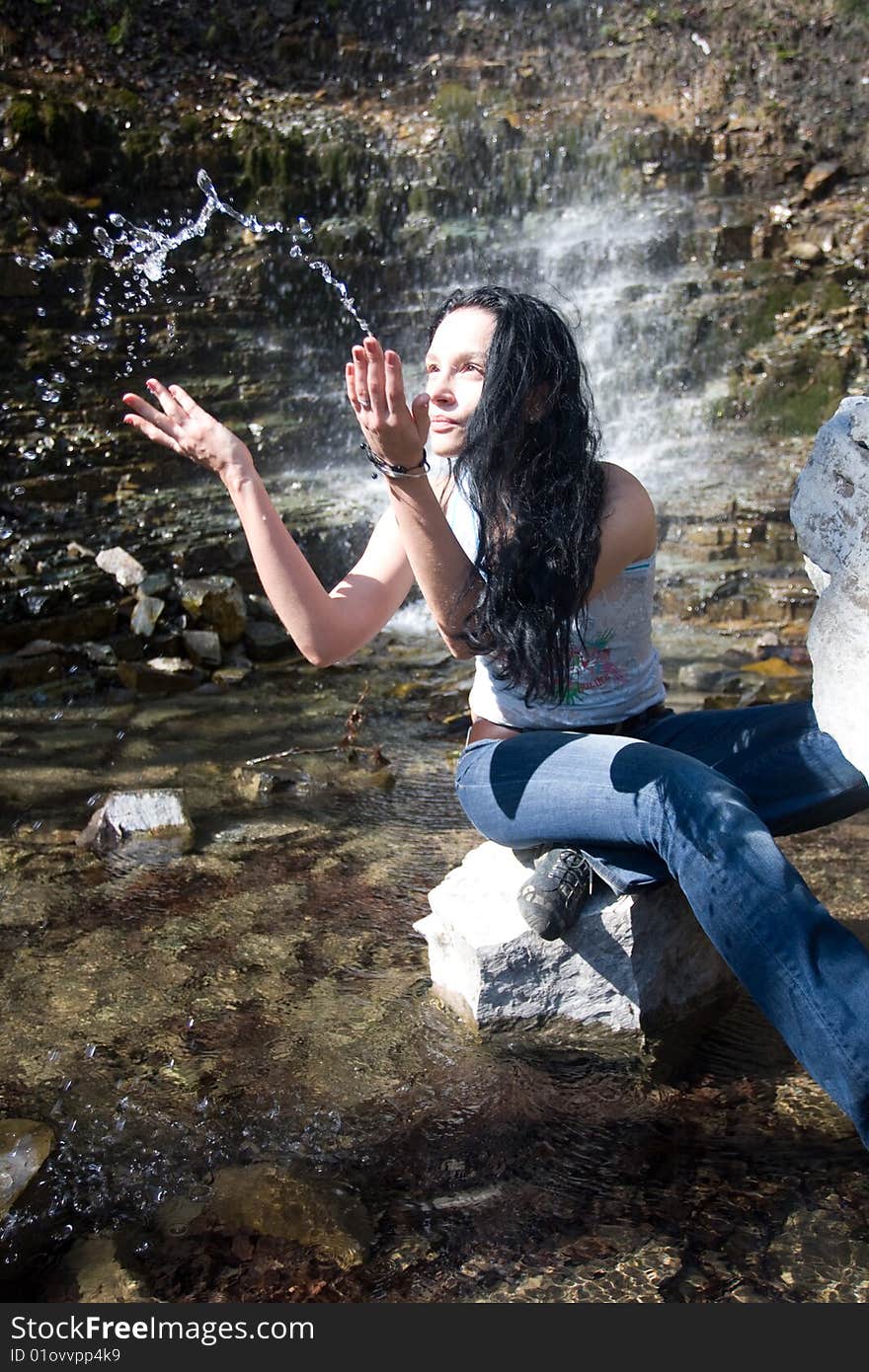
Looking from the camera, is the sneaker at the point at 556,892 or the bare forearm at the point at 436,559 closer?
the bare forearm at the point at 436,559

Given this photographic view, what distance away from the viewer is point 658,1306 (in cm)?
171

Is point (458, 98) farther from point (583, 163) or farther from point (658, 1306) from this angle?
point (658, 1306)

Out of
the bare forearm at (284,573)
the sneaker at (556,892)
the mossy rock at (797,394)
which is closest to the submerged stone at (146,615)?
the bare forearm at (284,573)

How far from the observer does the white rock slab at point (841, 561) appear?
2.06 meters

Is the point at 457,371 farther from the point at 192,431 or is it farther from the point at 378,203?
the point at 378,203

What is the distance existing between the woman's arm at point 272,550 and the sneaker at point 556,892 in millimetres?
551

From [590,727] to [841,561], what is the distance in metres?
0.57

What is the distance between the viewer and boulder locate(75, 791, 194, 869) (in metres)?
3.47

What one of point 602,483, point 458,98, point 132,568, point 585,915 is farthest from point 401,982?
point 458,98

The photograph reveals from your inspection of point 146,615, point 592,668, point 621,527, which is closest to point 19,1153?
point 592,668

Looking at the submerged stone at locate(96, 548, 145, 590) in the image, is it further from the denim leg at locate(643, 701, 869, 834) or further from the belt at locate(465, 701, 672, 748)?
the denim leg at locate(643, 701, 869, 834)

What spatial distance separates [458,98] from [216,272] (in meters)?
2.85

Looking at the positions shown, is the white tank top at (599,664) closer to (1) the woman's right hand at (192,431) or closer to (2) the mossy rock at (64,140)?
(1) the woman's right hand at (192,431)

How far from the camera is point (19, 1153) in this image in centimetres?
205
